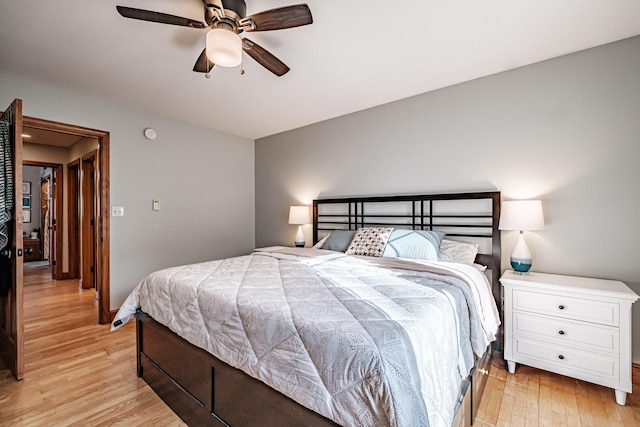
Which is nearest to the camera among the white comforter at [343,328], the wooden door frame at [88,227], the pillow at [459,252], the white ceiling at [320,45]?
the white comforter at [343,328]

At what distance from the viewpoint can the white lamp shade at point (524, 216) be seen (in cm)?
212

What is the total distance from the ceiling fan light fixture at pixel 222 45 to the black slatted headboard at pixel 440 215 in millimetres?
2072

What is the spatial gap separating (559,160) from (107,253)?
Answer: 173 inches

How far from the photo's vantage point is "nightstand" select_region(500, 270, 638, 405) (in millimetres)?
1756

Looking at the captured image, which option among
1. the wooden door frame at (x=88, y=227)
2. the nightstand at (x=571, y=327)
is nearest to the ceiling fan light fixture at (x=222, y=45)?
the nightstand at (x=571, y=327)

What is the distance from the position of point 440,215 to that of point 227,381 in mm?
2328

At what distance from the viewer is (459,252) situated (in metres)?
2.47

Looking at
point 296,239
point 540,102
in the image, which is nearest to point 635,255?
point 540,102

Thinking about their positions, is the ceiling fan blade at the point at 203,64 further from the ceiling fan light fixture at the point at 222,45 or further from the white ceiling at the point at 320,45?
the ceiling fan light fixture at the point at 222,45

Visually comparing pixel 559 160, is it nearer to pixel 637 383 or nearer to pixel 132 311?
pixel 637 383

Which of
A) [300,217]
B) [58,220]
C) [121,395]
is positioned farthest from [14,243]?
[58,220]

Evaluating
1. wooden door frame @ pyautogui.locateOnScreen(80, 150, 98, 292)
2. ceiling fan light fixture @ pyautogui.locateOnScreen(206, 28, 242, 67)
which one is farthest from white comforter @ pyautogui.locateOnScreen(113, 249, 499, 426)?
wooden door frame @ pyautogui.locateOnScreen(80, 150, 98, 292)

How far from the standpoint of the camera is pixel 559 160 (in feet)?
7.37

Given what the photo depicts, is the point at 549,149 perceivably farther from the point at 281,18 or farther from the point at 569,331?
the point at 281,18
